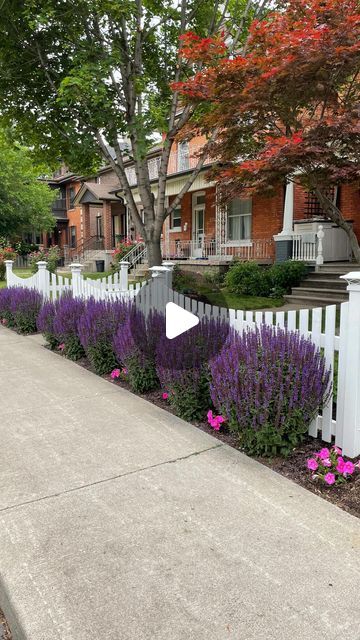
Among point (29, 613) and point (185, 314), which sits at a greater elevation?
point (185, 314)

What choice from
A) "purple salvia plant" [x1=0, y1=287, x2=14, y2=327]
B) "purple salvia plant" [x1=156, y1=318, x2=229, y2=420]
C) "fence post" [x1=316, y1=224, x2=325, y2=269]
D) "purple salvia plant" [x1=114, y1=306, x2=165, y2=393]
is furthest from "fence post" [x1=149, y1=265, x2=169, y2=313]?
"fence post" [x1=316, y1=224, x2=325, y2=269]

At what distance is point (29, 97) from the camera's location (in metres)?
8.99

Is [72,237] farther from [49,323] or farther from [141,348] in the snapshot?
[141,348]

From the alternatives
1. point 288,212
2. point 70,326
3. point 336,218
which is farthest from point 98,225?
point 70,326

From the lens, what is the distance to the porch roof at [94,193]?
3020 cm

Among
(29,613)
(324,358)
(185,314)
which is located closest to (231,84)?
(185,314)

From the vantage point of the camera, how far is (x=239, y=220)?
17750mm

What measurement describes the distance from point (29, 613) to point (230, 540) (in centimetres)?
109

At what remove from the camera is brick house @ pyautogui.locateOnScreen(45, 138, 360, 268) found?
1356cm

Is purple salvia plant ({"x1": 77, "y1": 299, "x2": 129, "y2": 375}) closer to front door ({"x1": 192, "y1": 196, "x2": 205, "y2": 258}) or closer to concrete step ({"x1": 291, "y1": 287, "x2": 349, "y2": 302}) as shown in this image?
concrete step ({"x1": 291, "y1": 287, "x2": 349, "y2": 302})

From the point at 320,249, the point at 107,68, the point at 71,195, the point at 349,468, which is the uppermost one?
the point at 71,195

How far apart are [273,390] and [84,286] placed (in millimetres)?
5039

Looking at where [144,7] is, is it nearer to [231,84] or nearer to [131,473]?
[231,84]

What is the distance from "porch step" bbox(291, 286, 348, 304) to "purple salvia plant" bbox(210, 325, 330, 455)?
708 cm
